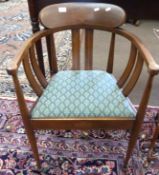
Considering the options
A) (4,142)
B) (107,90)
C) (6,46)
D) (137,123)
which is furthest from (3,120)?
(6,46)

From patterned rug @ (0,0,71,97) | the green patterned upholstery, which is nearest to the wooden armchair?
the green patterned upholstery

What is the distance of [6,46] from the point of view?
258 cm

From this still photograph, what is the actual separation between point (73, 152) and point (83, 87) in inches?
16.6

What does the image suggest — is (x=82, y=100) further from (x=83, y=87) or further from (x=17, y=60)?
(x=17, y=60)

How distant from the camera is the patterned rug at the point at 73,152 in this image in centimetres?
136

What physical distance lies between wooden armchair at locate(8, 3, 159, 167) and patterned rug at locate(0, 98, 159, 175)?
0.08m

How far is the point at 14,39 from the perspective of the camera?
2.72m

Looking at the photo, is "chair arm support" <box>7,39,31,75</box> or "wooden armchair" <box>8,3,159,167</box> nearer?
"chair arm support" <box>7,39,31,75</box>

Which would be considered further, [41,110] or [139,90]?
[139,90]

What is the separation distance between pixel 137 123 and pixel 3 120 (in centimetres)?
91

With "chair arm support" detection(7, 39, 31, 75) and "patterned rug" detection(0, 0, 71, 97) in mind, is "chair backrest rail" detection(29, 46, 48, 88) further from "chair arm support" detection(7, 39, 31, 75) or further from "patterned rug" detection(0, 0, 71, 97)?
"patterned rug" detection(0, 0, 71, 97)

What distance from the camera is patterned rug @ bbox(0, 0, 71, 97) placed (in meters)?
2.05

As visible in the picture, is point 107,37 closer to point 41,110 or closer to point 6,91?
point 6,91

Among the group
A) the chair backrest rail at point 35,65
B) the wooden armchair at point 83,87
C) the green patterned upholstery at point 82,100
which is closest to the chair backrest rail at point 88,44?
the wooden armchair at point 83,87
